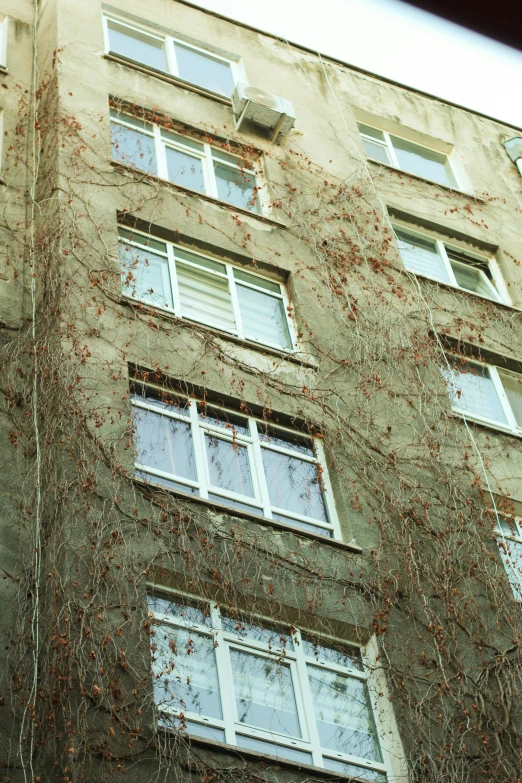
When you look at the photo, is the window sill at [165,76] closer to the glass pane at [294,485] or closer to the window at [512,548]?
the glass pane at [294,485]

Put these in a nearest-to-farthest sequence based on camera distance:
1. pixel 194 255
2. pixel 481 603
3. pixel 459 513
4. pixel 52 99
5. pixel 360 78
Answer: pixel 481 603
pixel 459 513
pixel 194 255
pixel 52 99
pixel 360 78

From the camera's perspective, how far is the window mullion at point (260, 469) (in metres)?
10.7

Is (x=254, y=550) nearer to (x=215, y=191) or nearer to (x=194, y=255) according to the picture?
(x=194, y=255)

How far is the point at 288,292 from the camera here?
14219 millimetres

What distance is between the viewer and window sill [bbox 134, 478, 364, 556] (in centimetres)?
984

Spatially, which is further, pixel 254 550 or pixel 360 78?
pixel 360 78

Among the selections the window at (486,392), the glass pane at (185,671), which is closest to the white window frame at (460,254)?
the window at (486,392)

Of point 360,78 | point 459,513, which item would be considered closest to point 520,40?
point 459,513

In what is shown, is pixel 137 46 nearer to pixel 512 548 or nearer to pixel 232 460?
pixel 232 460

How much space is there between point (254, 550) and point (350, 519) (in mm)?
1547

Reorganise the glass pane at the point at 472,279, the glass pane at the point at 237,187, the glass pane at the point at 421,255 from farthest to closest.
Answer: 1. the glass pane at the point at 472,279
2. the glass pane at the point at 421,255
3. the glass pane at the point at 237,187

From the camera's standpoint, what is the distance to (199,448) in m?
10.9

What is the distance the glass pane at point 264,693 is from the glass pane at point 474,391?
581 cm

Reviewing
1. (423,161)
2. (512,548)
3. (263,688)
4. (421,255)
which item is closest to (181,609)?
(263,688)
